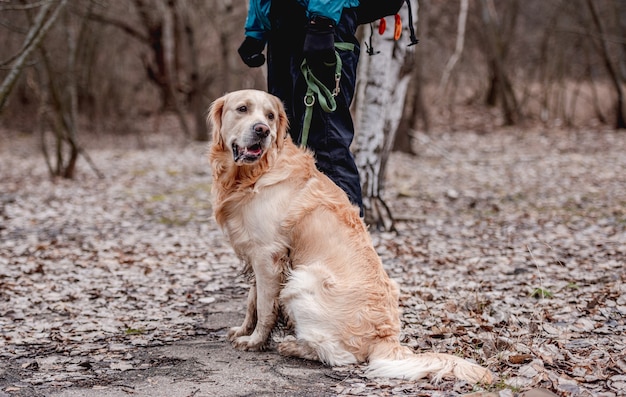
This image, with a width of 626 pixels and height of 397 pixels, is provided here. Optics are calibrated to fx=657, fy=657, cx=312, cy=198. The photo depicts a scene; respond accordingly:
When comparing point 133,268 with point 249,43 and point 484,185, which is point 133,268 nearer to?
point 249,43

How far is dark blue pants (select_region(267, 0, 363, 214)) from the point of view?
14.4ft

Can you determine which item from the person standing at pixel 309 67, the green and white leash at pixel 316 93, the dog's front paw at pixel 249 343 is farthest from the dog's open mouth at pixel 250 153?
the dog's front paw at pixel 249 343

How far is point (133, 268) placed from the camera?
20.3 ft

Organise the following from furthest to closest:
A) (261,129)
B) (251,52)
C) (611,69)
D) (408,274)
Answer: (611,69) < (408,274) < (251,52) < (261,129)

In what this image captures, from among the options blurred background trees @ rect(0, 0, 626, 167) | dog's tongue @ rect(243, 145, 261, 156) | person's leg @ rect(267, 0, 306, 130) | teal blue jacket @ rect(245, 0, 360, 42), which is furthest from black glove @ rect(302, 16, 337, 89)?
blurred background trees @ rect(0, 0, 626, 167)

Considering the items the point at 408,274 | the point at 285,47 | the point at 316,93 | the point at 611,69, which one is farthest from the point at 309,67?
the point at 611,69

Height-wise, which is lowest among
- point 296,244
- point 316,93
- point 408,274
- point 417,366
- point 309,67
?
point 408,274

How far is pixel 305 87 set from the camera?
4.45 meters

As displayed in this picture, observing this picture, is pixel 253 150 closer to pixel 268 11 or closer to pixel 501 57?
pixel 268 11

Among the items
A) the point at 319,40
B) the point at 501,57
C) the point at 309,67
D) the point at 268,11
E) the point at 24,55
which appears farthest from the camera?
the point at 501,57

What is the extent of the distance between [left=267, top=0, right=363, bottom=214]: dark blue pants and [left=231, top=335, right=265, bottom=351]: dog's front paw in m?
1.25

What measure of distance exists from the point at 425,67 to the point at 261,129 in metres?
21.5

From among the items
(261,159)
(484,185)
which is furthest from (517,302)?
(484,185)

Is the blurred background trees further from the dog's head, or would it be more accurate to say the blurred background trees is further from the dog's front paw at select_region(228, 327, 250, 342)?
the dog's front paw at select_region(228, 327, 250, 342)
